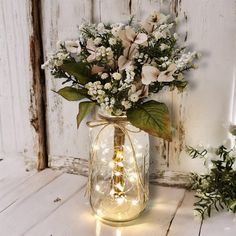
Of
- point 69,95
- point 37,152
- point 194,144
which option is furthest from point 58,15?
point 194,144

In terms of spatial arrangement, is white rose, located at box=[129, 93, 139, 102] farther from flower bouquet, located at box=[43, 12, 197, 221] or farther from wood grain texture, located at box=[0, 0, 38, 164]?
wood grain texture, located at box=[0, 0, 38, 164]

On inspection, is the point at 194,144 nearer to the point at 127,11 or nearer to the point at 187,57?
the point at 187,57

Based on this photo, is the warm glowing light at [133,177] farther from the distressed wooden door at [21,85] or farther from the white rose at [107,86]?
the distressed wooden door at [21,85]

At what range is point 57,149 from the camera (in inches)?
48.3

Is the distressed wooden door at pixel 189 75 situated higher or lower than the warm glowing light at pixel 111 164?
higher

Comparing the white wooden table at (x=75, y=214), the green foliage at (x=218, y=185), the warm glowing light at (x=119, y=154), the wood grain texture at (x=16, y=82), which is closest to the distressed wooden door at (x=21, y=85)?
the wood grain texture at (x=16, y=82)

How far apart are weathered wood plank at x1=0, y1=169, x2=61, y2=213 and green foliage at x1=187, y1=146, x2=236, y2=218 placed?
0.46 m

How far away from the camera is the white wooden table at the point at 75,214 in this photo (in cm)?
88

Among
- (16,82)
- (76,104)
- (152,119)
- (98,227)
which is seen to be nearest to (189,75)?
(152,119)

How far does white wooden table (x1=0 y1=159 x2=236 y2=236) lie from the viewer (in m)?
0.88

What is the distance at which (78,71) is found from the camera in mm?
856

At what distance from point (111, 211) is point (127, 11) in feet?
1.78

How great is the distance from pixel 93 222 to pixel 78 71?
376 mm

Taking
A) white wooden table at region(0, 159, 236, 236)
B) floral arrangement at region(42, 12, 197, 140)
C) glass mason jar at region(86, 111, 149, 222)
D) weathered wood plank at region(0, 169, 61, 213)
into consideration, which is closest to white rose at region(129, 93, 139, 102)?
floral arrangement at region(42, 12, 197, 140)
